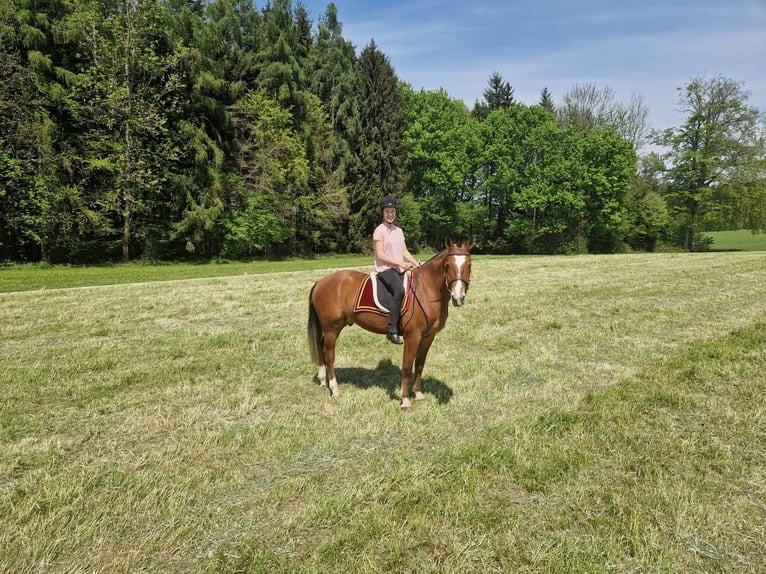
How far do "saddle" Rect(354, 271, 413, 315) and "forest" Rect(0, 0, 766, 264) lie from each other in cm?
2592

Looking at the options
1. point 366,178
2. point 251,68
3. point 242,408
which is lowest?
point 242,408

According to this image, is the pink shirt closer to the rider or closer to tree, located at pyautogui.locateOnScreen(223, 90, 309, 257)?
the rider

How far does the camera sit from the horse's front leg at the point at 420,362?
5.38 meters

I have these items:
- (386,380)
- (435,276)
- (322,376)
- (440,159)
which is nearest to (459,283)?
(435,276)

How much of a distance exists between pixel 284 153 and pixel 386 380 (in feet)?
97.4

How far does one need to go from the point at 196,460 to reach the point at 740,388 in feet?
23.7

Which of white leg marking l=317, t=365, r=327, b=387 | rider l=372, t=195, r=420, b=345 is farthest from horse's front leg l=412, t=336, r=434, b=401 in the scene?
white leg marking l=317, t=365, r=327, b=387

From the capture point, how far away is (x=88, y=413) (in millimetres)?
4879

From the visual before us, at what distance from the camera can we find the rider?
5152 mm

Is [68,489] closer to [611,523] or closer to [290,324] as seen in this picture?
[611,523]

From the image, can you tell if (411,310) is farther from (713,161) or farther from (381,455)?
(713,161)

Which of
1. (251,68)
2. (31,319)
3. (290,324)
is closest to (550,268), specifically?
(290,324)

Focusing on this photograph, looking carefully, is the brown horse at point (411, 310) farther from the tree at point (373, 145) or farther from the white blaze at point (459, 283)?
the tree at point (373, 145)

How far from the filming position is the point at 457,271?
4527 millimetres
